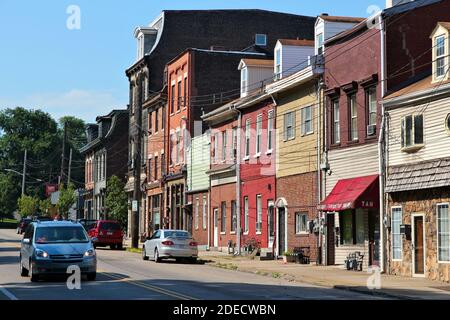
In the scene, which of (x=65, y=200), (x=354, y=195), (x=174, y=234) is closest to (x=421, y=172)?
(x=354, y=195)

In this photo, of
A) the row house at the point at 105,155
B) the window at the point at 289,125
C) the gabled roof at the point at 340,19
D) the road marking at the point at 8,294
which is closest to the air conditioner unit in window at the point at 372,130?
the window at the point at 289,125

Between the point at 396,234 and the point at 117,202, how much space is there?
45.9 m

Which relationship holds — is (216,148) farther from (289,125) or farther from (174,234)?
(174,234)

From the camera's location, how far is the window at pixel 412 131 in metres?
27.5

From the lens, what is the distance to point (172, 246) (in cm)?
A: 3566

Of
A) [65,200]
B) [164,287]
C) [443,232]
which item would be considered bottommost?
[164,287]

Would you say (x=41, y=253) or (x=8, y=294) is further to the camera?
(x=41, y=253)

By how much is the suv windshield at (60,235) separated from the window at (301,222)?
45.3ft

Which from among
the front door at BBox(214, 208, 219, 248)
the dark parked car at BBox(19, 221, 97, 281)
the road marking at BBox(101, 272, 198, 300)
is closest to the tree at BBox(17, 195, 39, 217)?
the front door at BBox(214, 208, 219, 248)

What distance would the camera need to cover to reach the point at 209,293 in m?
20.2

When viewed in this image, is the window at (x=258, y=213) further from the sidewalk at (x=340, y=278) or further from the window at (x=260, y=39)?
the window at (x=260, y=39)

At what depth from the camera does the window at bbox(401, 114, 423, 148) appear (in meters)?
27.5
